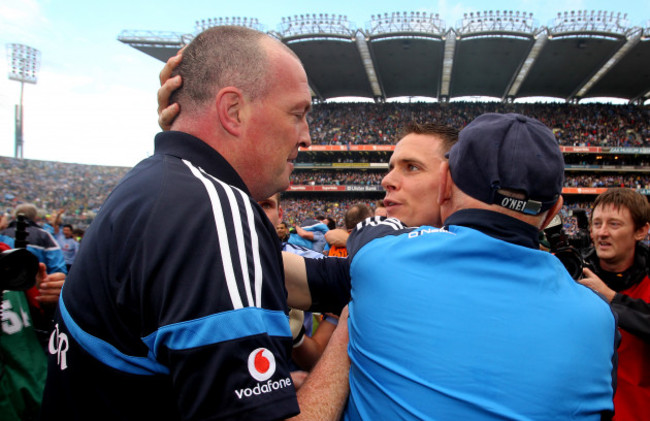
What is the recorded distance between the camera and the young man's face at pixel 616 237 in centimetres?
267

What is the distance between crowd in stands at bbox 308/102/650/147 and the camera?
3030 cm

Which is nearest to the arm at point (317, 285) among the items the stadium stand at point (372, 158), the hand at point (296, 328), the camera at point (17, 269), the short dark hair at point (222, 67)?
the hand at point (296, 328)

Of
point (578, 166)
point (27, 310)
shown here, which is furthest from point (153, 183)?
point (578, 166)

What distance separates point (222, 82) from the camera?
46.8 inches

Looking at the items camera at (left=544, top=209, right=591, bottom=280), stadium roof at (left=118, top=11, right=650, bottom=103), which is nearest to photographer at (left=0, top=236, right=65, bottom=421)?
camera at (left=544, top=209, right=591, bottom=280)

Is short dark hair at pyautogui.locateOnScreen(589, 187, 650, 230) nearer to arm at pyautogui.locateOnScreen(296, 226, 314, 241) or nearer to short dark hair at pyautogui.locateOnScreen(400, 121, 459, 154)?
short dark hair at pyautogui.locateOnScreen(400, 121, 459, 154)

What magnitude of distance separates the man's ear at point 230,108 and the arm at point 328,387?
79cm

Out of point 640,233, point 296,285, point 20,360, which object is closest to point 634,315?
point 640,233

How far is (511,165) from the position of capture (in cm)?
113

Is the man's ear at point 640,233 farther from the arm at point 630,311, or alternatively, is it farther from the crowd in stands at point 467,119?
the crowd in stands at point 467,119

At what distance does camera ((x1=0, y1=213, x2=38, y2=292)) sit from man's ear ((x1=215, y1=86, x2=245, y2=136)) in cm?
140

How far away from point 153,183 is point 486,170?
3.12 ft

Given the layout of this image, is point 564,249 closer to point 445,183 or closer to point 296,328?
point 445,183

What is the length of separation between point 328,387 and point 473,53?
29.1 m
